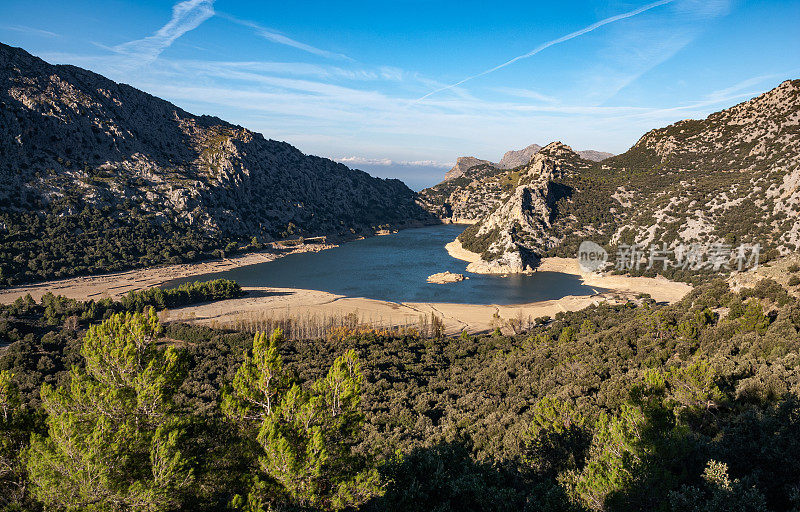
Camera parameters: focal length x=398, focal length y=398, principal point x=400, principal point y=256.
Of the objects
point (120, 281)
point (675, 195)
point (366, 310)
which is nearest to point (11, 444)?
point (366, 310)

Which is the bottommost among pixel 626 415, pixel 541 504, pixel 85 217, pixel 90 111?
pixel 541 504

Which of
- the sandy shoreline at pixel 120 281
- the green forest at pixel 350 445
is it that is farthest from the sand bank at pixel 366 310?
the green forest at pixel 350 445

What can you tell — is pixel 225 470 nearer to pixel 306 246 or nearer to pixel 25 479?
pixel 25 479

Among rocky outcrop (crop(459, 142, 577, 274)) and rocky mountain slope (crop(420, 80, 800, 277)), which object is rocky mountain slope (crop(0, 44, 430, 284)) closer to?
rocky outcrop (crop(459, 142, 577, 274))

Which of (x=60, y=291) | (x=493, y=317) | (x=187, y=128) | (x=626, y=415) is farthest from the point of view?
(x=187, y=128)

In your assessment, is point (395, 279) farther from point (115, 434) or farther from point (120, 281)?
point (115, 434)

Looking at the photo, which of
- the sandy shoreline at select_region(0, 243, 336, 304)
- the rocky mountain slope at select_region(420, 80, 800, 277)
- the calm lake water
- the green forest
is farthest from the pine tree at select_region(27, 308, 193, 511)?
the rocky mountain slope at select_region(420, 80, 800, 277)

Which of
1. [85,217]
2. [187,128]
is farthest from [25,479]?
[187,128]
